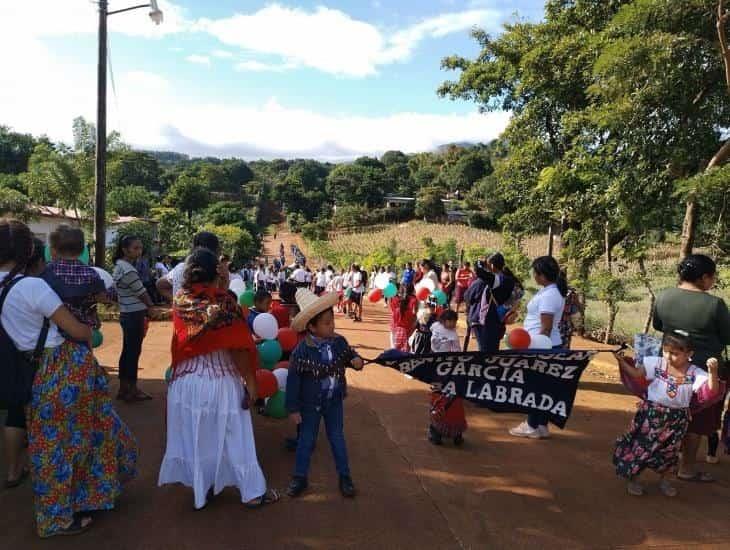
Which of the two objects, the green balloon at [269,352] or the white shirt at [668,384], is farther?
the green balloon at [269,352]

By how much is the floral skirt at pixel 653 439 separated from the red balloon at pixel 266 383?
2.66 metres

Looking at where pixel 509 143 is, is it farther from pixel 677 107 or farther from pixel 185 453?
pixel 185 453

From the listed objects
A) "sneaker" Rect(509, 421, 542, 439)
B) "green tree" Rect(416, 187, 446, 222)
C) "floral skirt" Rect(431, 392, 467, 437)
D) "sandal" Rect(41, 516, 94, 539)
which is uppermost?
"green tree" Rect(416, 187, 446, 222)

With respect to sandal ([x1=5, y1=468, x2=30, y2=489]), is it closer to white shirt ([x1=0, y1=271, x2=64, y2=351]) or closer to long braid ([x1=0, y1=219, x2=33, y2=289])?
white shirt ([x1=0, y1=271, x2=64, y2=351])

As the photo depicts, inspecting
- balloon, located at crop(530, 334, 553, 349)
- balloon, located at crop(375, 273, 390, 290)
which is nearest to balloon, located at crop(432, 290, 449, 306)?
balloon, located at crop(375, 273, 390, 290)

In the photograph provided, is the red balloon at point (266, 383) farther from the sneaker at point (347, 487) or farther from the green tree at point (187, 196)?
the green tree at point (187, 196)

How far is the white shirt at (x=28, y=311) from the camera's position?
2.77 m

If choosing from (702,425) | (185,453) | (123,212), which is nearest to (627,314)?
(702,425)

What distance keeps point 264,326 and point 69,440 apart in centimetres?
174

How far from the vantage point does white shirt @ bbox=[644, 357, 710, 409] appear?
3604 mm

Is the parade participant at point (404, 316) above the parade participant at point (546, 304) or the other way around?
the other way around

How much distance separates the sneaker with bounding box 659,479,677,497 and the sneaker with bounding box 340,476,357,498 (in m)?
2.35

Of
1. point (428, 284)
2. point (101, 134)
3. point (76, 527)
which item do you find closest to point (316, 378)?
point (76, 527)

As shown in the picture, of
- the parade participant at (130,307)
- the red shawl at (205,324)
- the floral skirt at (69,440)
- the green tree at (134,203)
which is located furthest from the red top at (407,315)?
the green tree at (134,203)
